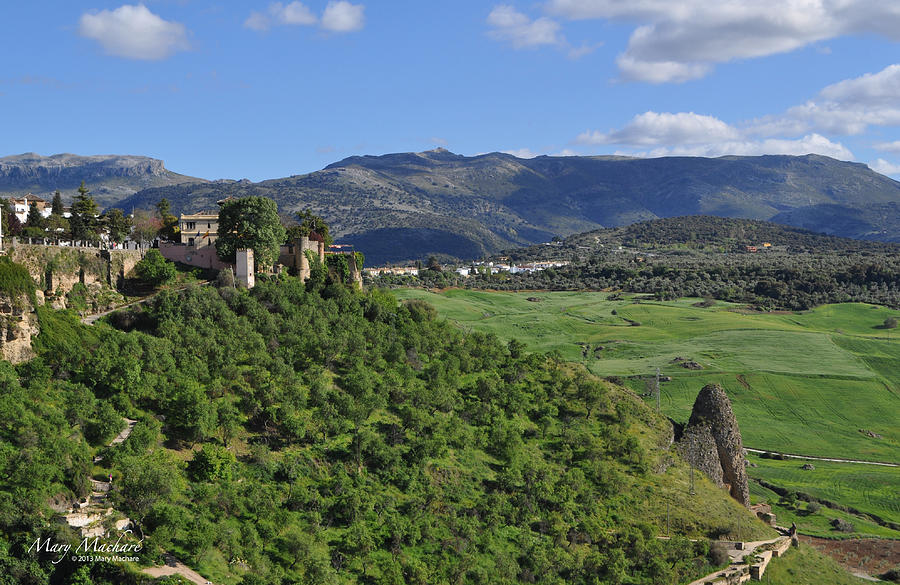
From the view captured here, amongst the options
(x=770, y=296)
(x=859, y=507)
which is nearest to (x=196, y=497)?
(x=859, y=507)

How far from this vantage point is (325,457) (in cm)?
4562

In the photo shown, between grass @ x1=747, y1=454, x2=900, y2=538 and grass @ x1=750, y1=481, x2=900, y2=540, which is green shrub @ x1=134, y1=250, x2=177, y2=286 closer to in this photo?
grass @ x1=750, y1=481, x2=900, y2=540

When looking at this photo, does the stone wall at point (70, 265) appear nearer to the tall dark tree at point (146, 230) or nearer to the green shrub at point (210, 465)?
the tall dark tree at point (146, 230)

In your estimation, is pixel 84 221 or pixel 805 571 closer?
pixel 805 571

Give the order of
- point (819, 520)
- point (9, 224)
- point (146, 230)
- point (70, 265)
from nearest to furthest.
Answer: point (70, 265)
point (9, 224)
point (819, 520)
point (146, 230)

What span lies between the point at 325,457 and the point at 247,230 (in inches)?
879

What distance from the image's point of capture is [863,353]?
118 meters

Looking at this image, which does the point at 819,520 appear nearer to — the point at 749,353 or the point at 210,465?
the point at 210,465

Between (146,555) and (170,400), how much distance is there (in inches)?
485

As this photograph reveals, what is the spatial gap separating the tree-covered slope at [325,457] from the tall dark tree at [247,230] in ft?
9.78

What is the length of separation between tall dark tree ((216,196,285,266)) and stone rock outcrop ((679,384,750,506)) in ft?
114

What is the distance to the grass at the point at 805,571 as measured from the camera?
4859 cm

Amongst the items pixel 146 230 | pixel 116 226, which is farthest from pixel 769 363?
pixel 116 226

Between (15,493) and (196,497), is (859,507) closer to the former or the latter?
(196,497)
